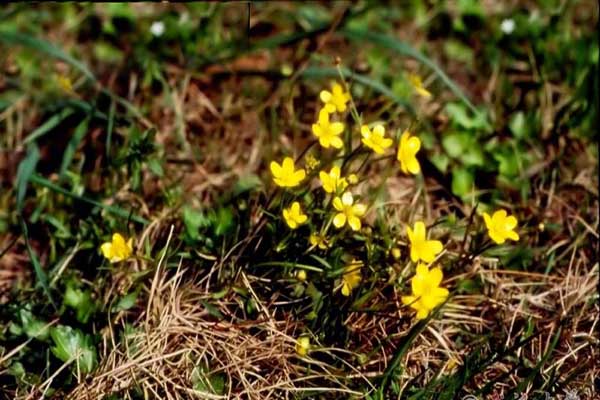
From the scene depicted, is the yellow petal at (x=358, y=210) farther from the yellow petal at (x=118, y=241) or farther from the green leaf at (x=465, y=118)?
the green leaf at (x=465, y=118)

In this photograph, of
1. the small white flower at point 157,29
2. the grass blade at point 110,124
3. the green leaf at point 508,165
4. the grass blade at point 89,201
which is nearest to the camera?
the grass blade at point 89,201

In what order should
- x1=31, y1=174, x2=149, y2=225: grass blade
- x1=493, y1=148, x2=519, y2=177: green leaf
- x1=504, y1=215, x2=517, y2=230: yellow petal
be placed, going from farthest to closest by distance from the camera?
x1=493, y1=148, x2=519, y2=177: green leaf, x1=31, y1=174, x2=149, y2=225: grass blade, x1=504, y1=215, x2=517, y2=230: yellow petal

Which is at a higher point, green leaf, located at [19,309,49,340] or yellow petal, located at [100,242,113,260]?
yellow petal, located at [100,242,113,260]

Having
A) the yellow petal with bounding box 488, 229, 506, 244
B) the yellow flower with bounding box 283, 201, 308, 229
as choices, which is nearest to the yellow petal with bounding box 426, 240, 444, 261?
the yellow petal with bounding box 488, 229, 506, 244

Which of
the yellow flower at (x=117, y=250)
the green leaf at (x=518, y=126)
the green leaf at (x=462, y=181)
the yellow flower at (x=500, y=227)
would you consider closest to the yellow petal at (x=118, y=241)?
the yellow flower at (x=117, y=250)

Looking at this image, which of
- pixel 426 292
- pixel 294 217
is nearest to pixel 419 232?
pixel 426 292

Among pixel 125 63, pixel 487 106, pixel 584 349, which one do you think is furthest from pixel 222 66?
pixel 584 349

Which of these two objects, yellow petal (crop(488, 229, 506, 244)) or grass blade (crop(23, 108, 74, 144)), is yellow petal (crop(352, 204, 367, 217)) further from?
grass blade (crop(23, 108, 74, 144))
